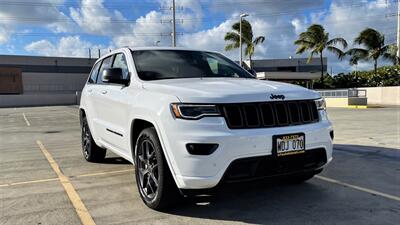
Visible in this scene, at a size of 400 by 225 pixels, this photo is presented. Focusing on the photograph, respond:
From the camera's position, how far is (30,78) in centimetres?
6394

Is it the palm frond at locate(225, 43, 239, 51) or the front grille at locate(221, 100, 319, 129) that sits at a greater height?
the palm frond at locate(225, 43, 239, 51)

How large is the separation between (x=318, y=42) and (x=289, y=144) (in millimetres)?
44891

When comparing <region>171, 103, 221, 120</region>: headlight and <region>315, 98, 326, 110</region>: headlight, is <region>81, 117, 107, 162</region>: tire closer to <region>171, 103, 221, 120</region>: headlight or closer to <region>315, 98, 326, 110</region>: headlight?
<region>171, 103, 221, 120</region>: headlight

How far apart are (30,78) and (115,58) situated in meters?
61.9

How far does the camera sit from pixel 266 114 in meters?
4.39

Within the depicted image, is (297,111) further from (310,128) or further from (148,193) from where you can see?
(148,193)

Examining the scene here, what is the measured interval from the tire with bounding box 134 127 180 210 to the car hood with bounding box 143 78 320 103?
542 millimetres

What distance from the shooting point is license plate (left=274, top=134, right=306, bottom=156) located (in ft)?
14.1

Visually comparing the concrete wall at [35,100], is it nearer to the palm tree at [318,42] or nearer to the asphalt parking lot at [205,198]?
the palm tree at [318,42]

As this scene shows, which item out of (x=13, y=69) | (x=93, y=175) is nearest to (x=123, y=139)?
(x=93, y=175)

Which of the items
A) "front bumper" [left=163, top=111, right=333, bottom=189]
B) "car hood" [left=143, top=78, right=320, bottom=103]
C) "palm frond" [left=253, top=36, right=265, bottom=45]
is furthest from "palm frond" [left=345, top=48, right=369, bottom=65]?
"front bumper" [left=163, top=111, right=333, bottom=189]

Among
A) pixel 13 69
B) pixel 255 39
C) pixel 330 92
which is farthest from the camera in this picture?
pixel 13 69

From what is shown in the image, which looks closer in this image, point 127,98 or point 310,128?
point 310,128

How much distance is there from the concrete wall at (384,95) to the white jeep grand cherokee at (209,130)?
1234 inches
